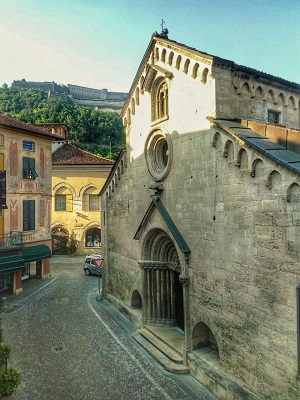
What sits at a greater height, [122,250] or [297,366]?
[122,250]

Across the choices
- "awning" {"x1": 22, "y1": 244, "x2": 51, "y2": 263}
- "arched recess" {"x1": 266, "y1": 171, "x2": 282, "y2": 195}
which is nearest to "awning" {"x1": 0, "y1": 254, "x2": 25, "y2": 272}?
"awning" {"x1": 22, "y1": 244, "x2": 51, "y2": 263}

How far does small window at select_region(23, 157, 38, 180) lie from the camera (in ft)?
75.4

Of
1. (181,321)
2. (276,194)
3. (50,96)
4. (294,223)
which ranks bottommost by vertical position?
(181,321)

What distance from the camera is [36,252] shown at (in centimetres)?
2266

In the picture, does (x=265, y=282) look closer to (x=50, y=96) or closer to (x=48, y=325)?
(x=48, y=325)

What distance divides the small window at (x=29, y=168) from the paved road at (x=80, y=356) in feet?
29.5

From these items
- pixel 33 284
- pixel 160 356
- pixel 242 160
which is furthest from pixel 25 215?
pixel 242 160

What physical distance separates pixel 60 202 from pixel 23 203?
38.7 feet

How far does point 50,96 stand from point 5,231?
72.3 meters

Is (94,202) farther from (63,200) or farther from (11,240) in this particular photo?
(11,240)

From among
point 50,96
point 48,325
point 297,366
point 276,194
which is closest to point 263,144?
point 276,194

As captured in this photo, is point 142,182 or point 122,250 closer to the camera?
point 142,182

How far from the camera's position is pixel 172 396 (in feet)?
30.9

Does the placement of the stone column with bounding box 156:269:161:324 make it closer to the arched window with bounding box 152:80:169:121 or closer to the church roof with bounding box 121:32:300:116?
the arched window with bounding box 152:80:169:121
